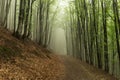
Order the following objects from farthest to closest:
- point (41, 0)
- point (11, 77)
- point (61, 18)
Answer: point (61, 18), point (41, 0), point (11, 77)

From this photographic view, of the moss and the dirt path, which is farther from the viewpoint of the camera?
the dirt path

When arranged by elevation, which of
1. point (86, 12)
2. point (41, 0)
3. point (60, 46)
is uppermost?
point (41, 0)

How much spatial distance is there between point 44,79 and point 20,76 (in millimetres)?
1645

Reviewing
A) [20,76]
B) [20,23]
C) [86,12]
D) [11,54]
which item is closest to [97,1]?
[86,12]

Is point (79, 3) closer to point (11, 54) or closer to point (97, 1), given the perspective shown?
point (97, 1)

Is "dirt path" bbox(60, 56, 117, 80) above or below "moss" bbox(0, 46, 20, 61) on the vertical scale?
below

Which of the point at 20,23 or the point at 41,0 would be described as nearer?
the point at 20,23

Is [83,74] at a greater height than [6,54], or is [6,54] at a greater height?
[6,54]

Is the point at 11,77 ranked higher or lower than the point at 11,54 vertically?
lower

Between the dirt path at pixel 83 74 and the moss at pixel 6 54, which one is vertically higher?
the moss at pixel 6 54

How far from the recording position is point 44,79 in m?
10.4

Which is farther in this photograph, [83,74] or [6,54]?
[83,74]

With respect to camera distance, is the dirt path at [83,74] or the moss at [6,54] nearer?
the moss at [6,54]

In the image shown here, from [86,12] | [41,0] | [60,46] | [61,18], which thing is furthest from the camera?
[60,46]
